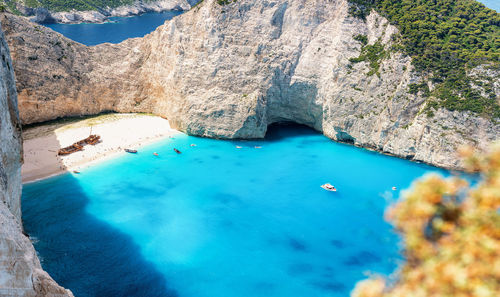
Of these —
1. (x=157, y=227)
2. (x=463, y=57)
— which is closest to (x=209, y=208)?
(x=157, y=227)

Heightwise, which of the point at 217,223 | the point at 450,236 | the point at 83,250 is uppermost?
the point at 450,236

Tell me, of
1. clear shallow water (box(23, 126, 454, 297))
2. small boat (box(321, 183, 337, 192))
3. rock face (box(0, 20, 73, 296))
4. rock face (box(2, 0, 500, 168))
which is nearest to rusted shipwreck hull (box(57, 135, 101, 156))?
clear shallow water (box(23, 126, 454, 297))

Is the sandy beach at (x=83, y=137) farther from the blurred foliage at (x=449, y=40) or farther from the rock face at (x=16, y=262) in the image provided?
the blurred foliage at (x=449, y=40)

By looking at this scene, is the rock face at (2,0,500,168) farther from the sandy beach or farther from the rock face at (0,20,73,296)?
the rock face at (0,20,73,296)

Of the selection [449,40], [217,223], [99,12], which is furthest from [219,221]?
[99,12]

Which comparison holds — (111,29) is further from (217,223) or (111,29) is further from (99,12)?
(217,223)

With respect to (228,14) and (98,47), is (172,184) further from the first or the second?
(98,47)
